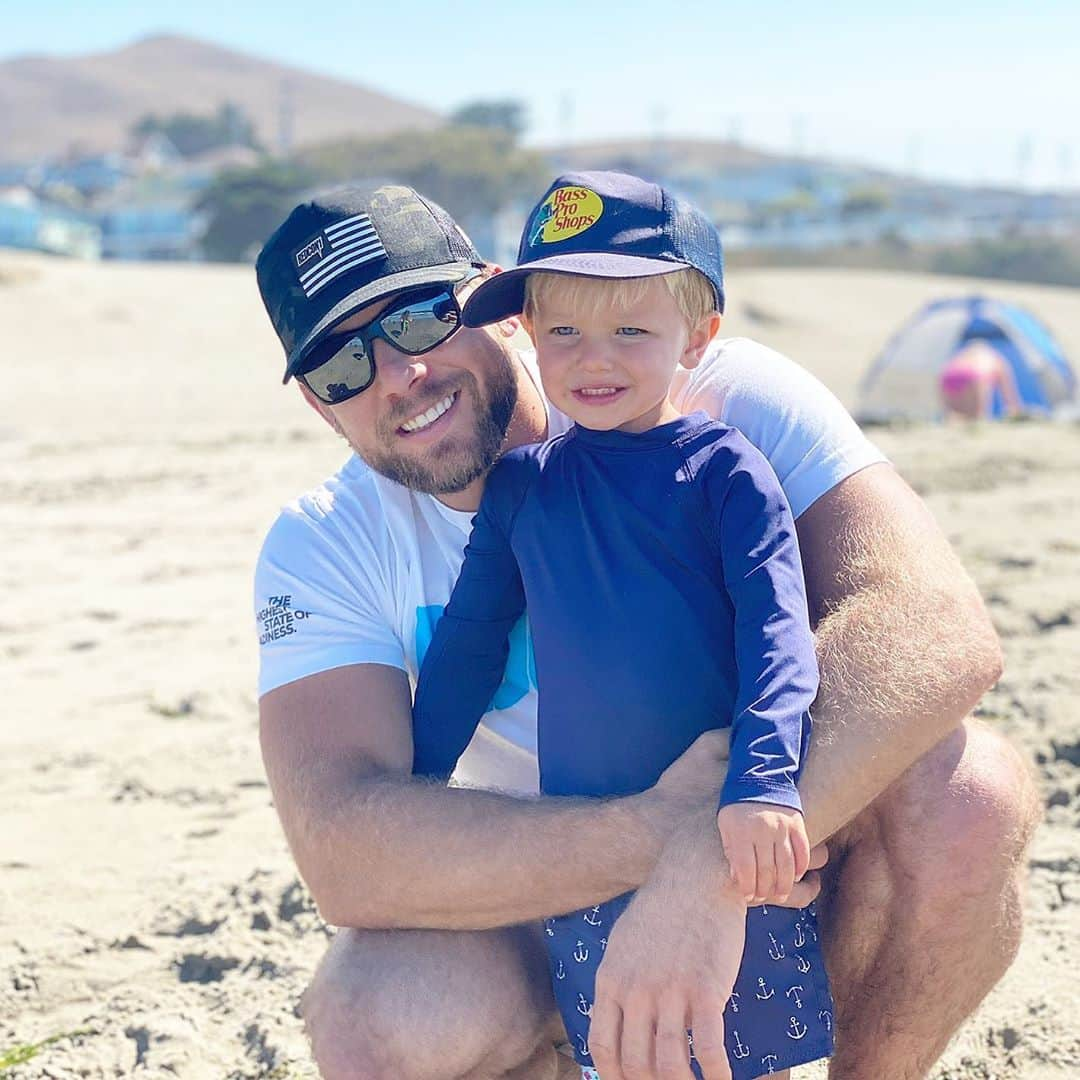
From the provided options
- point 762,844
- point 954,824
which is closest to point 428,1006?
point 762,844

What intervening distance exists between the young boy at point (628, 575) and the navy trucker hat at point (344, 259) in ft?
0.76

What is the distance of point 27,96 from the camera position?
19962 centimetres

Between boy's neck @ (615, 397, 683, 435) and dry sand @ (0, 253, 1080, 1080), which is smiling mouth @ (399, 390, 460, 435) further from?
dry sand @ (0, 253, 1080, 1080)

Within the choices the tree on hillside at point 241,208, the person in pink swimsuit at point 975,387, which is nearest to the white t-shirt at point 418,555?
the person in pink swimsuit at point 975,387

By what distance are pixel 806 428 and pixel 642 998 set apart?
3.41 feet

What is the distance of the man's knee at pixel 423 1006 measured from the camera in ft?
7.29

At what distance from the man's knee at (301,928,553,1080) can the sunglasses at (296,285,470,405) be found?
958 millimetres

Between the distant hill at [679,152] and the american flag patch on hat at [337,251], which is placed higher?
the american flag patch on hat at [337,251]

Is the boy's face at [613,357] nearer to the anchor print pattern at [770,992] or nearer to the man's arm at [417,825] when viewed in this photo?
the man's arm at [417,825]

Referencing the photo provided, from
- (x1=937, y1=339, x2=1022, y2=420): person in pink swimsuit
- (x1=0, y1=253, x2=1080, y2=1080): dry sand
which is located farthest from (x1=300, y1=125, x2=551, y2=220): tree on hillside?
(x1=0, y1=253, x2=1080, y2=1080): dry sand

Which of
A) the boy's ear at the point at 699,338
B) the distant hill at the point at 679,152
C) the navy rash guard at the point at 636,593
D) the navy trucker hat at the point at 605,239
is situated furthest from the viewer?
the distant hill at the point at 679,152

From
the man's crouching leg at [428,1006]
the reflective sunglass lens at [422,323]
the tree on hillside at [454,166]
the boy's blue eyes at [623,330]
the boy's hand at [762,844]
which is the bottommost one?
the tree on hillside at [454,166]

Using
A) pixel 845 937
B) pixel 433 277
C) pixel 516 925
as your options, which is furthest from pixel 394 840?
pixel 433 277

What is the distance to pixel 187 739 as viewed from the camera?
4480 mm
